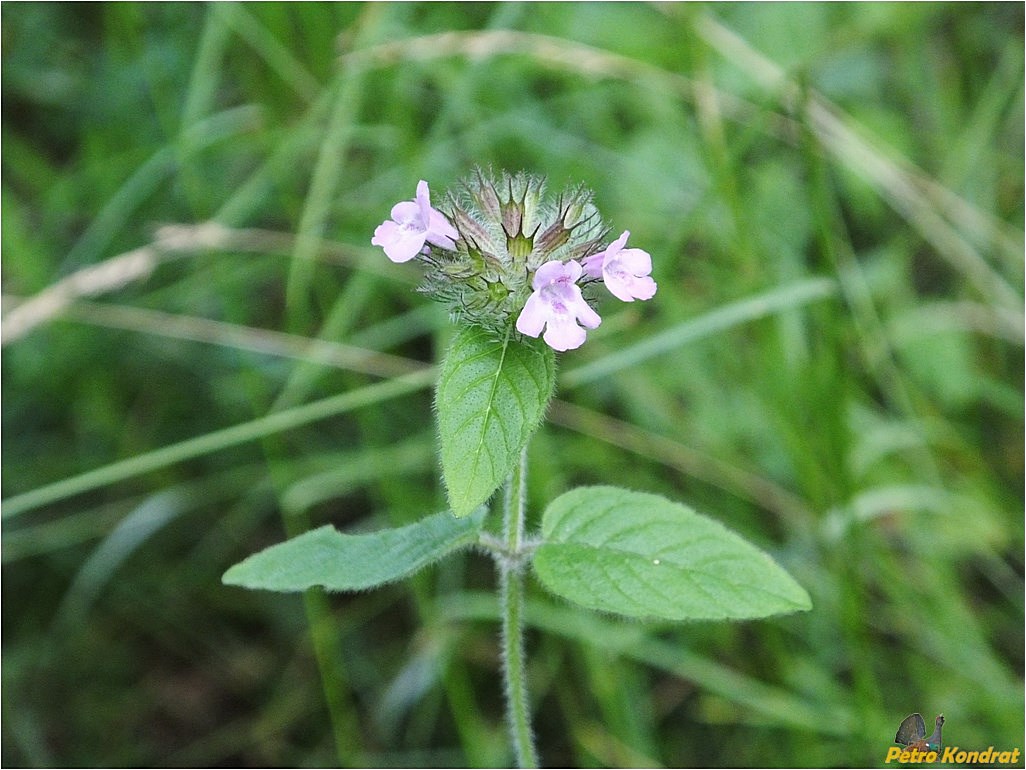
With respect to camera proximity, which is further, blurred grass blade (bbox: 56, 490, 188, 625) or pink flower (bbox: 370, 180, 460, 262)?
blurred grass blade (bbox: 56, 490, 188, 625)

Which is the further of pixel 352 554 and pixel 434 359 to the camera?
pixel 434 359

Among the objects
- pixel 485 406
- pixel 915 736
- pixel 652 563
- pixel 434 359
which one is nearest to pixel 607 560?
pixel 652 563

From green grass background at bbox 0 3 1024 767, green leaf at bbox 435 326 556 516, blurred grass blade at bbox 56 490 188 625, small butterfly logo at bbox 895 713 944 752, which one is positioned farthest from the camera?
blurred grass blade at bbox 56 490 188 625

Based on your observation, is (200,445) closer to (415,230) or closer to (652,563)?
(415,230)

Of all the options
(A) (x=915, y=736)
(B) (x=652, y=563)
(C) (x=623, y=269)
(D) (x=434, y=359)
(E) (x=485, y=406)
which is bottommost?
(A) (x=915, y=736)

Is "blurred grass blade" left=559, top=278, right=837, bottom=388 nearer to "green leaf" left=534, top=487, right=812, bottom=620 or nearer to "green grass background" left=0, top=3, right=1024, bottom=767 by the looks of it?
"green grass background" left=0, top=3, right=1024, bottom=767

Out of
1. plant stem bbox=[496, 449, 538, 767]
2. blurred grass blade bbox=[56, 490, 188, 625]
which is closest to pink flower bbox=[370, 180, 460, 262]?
plant stem bbox=[496, 449, 538, 767]

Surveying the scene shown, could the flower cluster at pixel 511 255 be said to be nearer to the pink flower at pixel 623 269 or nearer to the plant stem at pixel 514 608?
the pink flower at pixel 623 269
